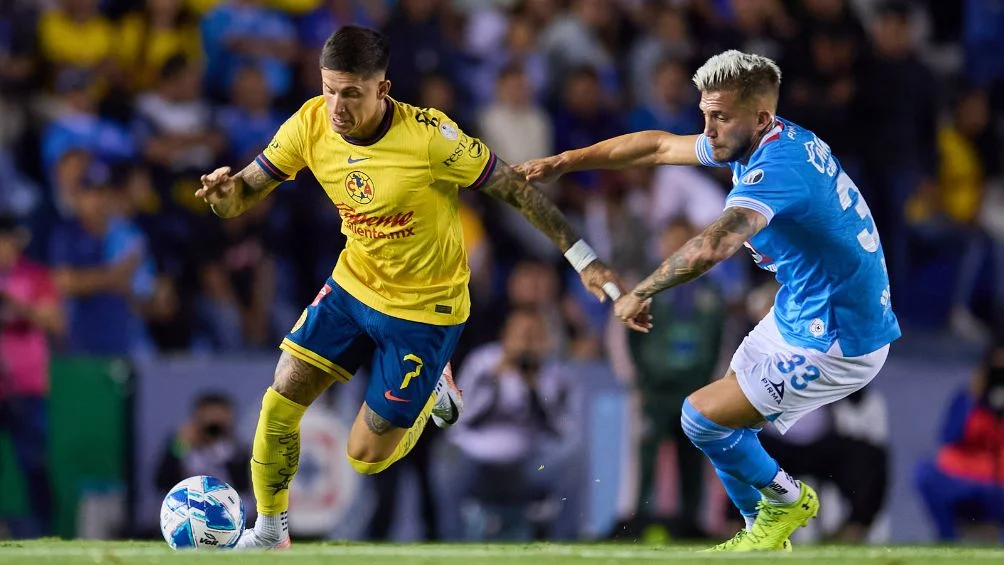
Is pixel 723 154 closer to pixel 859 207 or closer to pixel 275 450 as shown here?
pixel 859 207

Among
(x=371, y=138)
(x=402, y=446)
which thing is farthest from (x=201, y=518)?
(x=371, y=138)

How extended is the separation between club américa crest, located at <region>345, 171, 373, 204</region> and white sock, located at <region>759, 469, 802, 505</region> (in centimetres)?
277

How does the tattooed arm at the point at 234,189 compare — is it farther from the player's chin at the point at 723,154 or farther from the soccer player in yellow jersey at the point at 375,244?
the player's chin at the point at 723,154

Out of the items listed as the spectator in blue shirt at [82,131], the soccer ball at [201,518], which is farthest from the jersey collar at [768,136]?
the spectator in blue shirt at [82,131]

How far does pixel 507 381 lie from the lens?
1283 centimetres

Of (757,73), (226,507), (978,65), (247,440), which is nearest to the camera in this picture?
(757,73)

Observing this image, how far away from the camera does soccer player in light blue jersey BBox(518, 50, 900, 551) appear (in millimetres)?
7891

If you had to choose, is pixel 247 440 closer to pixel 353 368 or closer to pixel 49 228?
pixel 49 228

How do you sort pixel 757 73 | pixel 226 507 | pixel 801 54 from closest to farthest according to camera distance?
1. pixel 757 73
2. pixel 226 507
3. pixel 801 54

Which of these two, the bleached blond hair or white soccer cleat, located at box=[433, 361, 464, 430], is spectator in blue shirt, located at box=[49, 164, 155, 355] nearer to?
white soccer cleat, located at box=[433, 361, 464, 430]

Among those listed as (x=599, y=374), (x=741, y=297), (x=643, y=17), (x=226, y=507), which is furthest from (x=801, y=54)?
(x=226, y=507)

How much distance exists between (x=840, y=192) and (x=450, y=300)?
7.46 ft

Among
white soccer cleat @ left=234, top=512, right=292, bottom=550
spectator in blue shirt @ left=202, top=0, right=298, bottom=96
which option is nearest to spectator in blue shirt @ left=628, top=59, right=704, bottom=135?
spectator in blue shirt @ left=202, top=0, right=298, bottom=96

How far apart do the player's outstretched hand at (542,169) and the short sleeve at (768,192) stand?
4.19ft
